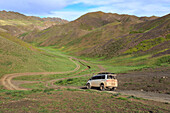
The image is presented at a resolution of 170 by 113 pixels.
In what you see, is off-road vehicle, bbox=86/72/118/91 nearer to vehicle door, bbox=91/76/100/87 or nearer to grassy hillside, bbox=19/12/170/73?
vehicle door, bbox=91/76/100/87

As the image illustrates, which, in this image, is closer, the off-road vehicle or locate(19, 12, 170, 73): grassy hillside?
the off-road vehicle

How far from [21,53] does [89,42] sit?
87.8 m

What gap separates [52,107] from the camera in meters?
11.8

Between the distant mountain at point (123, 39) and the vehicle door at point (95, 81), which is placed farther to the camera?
the distant mountain at point (123, 39)

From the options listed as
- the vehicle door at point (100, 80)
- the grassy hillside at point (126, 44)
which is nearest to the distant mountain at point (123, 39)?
the grassy hillside at point (126, 44)

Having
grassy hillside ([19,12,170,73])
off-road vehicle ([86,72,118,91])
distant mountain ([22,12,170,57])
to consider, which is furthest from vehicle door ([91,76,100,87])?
distant mountain ([22,12,170,57])

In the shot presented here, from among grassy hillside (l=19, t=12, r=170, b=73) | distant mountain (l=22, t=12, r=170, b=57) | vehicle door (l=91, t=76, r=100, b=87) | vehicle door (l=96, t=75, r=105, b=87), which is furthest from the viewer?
distant mountain (l=22, t=12, r=170, b=57)

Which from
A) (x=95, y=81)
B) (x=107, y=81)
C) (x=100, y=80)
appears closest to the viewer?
(x=107, y=81)

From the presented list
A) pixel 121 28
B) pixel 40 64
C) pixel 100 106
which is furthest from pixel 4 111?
pixel 121 28

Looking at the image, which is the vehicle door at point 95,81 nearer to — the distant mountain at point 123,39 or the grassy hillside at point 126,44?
the grassy hillside at point 126,44

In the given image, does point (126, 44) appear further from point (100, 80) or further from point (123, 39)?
point (100, 80)

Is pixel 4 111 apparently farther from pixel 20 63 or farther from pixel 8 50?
pixel 8 50

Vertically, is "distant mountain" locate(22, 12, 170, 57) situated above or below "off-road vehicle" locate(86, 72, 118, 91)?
above

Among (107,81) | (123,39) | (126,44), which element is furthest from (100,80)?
(123,39)
